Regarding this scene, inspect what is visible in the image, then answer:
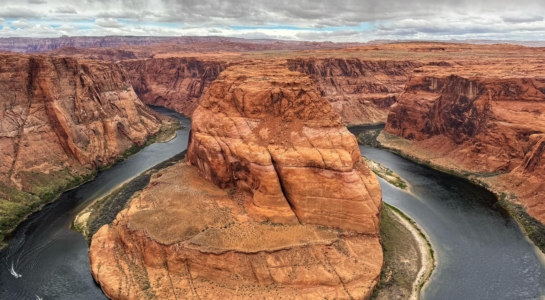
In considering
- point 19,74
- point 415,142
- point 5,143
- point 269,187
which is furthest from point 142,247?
point 415,142

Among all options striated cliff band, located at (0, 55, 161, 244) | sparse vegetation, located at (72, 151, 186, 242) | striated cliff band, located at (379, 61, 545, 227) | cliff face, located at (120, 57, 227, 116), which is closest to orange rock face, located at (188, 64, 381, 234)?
sparse vegetation, located at (72, 151, 186, 242)

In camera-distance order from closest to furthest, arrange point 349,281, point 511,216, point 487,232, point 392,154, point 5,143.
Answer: point 349,281 → point 487,232 → point 511,216 → point 5,143 → point 392,154

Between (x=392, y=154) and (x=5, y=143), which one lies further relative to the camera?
(x=392, y=154)

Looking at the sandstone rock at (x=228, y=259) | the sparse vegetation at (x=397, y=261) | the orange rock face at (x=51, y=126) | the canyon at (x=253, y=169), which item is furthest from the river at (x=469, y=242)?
the orange rock face at (x=51, y=126)

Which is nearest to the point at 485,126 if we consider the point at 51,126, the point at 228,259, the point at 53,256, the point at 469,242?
the point at 469,242

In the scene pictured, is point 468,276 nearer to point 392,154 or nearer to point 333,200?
point 333,200

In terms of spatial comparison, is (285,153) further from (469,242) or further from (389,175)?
(389,175)

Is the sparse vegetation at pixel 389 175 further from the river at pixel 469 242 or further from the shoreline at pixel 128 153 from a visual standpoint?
the shoreline at pixel 128 153
